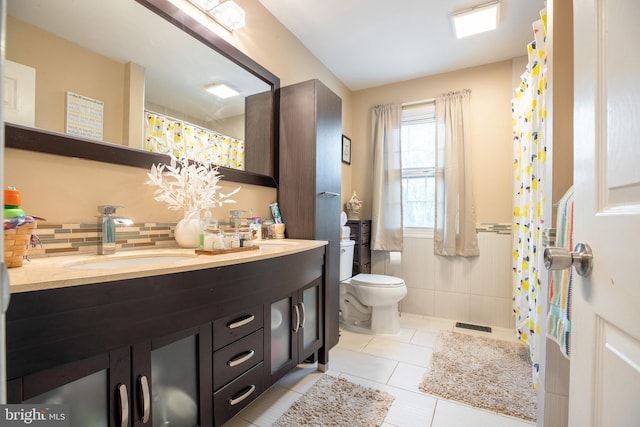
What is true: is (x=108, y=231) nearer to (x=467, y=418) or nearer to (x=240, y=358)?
(x=240, y=358)

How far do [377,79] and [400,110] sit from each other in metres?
0.42

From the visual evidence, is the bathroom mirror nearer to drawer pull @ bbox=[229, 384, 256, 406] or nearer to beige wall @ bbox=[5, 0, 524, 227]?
beige wall @ bbox=[5, 0, 524, 227]

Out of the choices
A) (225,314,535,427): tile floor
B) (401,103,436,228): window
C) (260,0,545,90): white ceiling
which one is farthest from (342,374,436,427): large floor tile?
(260,0,545,90): white ceiling

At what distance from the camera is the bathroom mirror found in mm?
964

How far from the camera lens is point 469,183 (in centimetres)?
264

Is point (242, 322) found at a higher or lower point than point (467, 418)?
higher

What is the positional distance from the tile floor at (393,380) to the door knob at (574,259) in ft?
3.91

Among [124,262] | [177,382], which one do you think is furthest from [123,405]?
[124,262]

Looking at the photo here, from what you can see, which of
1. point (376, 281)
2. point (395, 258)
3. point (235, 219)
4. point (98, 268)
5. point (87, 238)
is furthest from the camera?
point (395, 258)

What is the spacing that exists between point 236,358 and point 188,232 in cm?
61

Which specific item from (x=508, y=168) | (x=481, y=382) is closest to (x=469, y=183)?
(x=508, y=168)

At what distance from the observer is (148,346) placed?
838 millimetres

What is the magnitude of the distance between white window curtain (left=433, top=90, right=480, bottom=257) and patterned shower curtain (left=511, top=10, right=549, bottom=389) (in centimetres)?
43

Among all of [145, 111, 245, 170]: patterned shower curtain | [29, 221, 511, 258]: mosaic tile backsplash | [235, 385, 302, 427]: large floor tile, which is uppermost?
[145, 111, 245, 170]: patterned shower curtain
